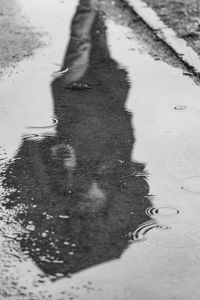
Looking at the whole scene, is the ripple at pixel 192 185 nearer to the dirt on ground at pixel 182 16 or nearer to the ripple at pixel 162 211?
the ripple at pixel 162 211

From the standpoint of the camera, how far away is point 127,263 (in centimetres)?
307

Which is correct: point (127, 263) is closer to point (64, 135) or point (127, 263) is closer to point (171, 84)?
point (64, 135)

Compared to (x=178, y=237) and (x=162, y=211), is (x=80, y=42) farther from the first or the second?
(x=178, y=237)

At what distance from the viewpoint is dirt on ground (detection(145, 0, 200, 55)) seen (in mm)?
6468

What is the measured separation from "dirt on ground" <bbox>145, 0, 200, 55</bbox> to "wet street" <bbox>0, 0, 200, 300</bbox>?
31 centimetres

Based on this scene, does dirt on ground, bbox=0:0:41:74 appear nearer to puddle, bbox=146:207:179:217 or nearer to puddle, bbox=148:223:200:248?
puddle, bbox=146:207:179:217

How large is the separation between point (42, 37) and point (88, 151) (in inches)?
109

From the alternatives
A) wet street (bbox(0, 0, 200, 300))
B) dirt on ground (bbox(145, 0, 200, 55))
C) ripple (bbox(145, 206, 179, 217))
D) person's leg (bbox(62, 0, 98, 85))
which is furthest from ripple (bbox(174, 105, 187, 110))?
ripple (bbox(145, 206, 179, 217))

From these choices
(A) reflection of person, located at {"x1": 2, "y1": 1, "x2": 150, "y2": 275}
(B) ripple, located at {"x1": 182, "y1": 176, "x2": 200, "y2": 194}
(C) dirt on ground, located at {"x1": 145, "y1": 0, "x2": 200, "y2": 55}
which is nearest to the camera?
(A) reflection of person, located at {"x1": 2, "y1": 1, "x2": 150, "y2": 275}

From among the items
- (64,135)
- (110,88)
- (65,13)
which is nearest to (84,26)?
(65,13)

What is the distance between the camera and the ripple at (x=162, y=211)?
11.4ft

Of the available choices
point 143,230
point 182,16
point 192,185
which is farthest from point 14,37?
point 143,230

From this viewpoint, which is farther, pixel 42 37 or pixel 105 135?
pixel 42 37

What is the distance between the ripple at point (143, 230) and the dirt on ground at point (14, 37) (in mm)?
2822
